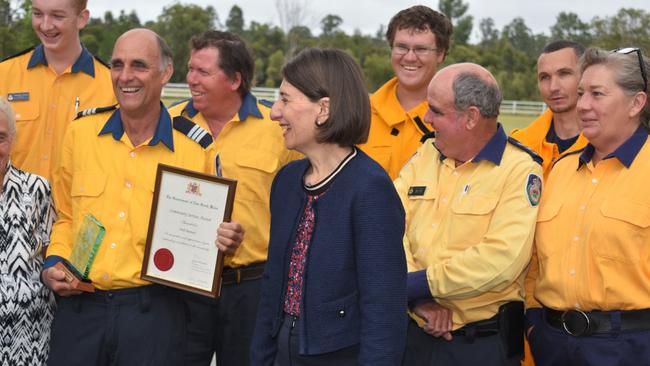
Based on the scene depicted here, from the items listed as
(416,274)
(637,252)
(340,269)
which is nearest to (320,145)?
(340,269)

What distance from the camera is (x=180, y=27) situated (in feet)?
159

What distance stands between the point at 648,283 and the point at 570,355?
1.60ft

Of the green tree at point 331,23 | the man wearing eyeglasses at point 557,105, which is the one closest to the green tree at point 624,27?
the man wearing eyeglasses at point 557,105

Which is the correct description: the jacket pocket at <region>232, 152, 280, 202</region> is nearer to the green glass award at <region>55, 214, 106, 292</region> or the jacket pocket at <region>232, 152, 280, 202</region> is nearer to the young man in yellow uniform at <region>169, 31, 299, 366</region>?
the young man in yellow uniform at <region>169, 31, 299, 366</region>

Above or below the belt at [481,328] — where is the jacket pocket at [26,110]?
above

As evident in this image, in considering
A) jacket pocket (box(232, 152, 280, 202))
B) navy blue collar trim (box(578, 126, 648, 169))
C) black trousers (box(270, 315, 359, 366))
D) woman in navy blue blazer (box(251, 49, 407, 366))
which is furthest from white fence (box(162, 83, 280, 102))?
black trousers (box(270, 315, 359, 366))

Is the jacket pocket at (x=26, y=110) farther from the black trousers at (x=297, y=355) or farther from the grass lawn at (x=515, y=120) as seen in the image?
the grass lawn at (x=515, y=120)

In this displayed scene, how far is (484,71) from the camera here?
4094mm

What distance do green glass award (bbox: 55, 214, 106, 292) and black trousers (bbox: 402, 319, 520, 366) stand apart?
1.67 meters

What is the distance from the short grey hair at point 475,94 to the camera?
400 centimetres

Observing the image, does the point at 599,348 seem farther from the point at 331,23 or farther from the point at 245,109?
the point at 331,23

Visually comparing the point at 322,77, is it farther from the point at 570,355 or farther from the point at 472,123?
the point at 570,355

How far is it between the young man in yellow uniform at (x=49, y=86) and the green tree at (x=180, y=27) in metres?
37.3

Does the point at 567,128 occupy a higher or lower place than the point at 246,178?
higher
